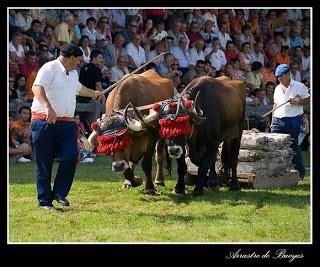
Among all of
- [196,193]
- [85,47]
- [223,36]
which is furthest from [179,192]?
[223,36]

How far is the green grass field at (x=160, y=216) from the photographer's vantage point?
8641mm

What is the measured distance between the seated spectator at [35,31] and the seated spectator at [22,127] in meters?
1.83

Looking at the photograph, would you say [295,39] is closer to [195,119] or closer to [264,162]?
[264,162]

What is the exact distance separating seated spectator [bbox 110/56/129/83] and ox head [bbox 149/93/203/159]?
5.62 metres

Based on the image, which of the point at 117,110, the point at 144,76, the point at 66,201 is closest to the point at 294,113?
the point at 144,76

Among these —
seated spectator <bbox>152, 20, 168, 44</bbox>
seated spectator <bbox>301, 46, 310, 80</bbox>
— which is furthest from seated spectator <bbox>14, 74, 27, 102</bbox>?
seated spectator <bbox>301, 46, 310, 80</bbox>

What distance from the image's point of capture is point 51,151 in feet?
32.3

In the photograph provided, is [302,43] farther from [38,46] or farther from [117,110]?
[117,110]

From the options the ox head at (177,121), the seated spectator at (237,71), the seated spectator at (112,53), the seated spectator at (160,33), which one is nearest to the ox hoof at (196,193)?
the ox head at (177,121)

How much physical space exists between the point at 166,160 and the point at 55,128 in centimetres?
319

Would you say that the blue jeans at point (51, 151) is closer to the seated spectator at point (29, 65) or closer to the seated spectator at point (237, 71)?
the seated spectator at point (29, 65)

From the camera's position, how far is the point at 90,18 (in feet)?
55.4

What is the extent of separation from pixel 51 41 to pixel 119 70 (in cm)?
159

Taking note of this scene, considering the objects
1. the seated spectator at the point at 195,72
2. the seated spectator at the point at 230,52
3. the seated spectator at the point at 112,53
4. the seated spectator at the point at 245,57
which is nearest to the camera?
the seated spectator at the point at 112,53
